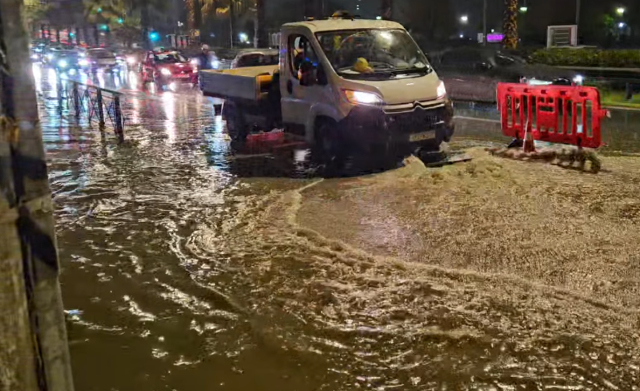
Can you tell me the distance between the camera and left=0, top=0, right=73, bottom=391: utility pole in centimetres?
218

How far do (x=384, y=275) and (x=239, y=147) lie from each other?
25.2 feet

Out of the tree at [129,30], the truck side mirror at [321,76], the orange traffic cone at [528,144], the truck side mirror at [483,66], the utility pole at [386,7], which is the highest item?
the tree at [129,30]

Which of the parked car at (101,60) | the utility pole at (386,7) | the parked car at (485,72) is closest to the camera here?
the parked car at (485,72)

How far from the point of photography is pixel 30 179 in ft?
7.40

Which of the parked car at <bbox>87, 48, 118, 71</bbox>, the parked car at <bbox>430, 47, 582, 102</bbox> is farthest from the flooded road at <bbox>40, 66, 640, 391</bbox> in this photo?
the parked car at <bbox>87, 48, 118, 71</bbox>

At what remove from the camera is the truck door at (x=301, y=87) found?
35.5 feet

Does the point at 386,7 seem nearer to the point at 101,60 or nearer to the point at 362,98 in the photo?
the point at 101,60

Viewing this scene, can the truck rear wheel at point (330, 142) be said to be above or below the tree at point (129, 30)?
below

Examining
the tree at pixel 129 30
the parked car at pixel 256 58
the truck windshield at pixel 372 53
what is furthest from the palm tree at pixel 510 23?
the tree at pixel 129 30

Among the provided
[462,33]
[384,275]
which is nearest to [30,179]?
[384,275]

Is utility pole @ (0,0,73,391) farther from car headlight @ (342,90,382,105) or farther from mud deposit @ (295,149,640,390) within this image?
car headlight @ (342,90,382,105)

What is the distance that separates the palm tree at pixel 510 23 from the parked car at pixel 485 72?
79cm

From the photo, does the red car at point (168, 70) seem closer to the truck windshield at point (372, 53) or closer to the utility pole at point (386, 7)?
the utility pole at point (386, 7)

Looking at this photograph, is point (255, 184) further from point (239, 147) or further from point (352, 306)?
point (352, 306)
